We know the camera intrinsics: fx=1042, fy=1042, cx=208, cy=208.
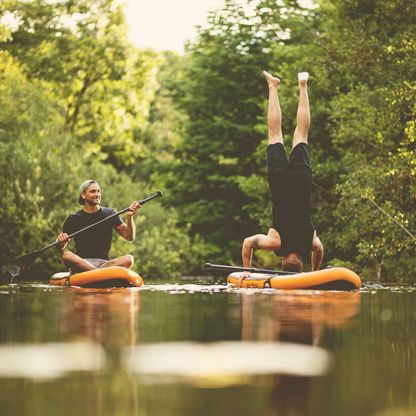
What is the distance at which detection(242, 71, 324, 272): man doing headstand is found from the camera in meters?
16.4

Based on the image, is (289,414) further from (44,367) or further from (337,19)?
(337,19)

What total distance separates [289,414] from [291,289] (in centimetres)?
1079

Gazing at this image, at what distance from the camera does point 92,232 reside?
1711 centimetres

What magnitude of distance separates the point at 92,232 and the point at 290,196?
3.31 metres

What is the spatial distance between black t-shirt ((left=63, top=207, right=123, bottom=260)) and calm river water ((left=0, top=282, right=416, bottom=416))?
6372mm

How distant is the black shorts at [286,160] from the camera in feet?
54.8

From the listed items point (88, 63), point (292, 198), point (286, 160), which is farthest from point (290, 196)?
point (88, 63)

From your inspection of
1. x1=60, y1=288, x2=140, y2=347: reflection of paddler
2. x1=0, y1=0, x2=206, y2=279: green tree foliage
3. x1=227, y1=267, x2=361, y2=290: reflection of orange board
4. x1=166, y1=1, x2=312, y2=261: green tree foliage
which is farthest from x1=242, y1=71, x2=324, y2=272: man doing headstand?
x1=166, y1=1, x2=312, y2=261: green tree foliage

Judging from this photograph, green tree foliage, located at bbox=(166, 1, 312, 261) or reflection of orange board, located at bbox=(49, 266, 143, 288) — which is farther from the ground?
green tree foliage, located at bbox=(166, 1, 312, 261)

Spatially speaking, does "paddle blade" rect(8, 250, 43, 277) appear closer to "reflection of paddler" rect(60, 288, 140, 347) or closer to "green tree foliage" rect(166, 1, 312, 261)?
"reflection of paddler" rect(60, 288, 140, 347)

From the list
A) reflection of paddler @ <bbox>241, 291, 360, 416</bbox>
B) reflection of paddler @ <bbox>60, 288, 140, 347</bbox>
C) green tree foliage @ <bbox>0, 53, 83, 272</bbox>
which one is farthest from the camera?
green tree foliage @ <bbox>0, 53, 83, 272</bbox>

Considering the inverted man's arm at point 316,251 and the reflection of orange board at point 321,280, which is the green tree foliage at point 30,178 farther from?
the reflection of orange board at point 321,280

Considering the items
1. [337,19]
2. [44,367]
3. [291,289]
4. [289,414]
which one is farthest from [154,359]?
[337,19]

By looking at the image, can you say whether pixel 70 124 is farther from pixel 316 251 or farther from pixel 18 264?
pixel 316 251
